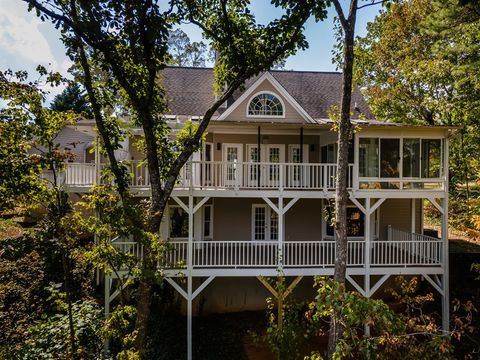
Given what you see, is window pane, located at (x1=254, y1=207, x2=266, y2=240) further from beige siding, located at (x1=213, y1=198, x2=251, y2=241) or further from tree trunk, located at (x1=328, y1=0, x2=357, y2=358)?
tree trunk, located at (x1=328, y1=0, x2=357, y2=358)

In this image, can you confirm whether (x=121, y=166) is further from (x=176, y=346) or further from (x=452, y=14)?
(x=452, y=14)

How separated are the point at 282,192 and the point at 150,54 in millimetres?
6505

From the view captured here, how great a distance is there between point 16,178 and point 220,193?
6.73 metres

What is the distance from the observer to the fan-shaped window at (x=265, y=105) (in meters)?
14.9

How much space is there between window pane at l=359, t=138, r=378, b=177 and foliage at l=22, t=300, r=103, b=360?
10623 mm

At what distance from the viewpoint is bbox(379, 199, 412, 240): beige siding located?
1574 cm

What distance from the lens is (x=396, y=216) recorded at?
15812 mm

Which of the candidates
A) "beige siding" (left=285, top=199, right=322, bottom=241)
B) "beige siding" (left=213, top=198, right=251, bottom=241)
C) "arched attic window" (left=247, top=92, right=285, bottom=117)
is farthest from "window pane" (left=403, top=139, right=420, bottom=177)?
"beige siding" (left=213, top=198, right=251, bottom=241)

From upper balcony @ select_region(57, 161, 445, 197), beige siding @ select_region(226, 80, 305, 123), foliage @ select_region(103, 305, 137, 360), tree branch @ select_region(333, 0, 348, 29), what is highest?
tree branch @ select_region(333, 0, 348, 29)

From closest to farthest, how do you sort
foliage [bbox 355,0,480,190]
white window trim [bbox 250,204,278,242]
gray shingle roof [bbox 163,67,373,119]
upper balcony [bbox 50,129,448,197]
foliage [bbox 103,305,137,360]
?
1. foliage [bbox 103,305,137,360]
2. upper balcony [bbox 50,129,448,197]
3. white window trim [bbox 250,204,278,242]
4. gray shingle roof [bbox 163,67,373,119]
5. foliage [bbox 355,0,480,190]

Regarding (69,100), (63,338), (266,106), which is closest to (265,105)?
(266,106)

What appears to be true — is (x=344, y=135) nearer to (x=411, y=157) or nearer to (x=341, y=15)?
(x=341, y=15)

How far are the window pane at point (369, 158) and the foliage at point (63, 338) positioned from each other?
1062cm

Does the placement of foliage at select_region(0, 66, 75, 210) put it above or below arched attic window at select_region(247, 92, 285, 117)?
below
